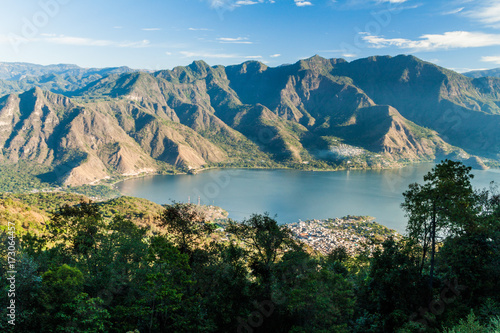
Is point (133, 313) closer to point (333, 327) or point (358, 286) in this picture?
point (333, 327)

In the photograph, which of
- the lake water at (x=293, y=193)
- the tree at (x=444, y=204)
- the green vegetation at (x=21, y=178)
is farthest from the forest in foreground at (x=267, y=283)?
the green vegetation at (x=21, y=178)

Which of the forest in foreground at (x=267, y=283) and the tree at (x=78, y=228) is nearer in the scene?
the forest in foreground at (x=267, y=283)

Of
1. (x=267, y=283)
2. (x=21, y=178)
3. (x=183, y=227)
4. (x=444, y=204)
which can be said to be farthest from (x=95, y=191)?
(x=444, y=204)

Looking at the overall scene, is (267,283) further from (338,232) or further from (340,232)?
(340,232)

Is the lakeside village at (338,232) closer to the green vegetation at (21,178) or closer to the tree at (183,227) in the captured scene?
the tree at (183,227)

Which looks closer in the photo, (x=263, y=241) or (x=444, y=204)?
(x=444, y=204)
